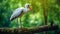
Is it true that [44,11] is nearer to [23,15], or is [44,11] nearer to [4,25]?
[23,15]

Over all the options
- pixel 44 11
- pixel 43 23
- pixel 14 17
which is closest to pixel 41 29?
pixel 43 23

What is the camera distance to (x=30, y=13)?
2020 millimetres

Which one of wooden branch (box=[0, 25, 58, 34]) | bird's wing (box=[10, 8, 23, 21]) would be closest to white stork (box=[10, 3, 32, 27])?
bird's wing (box=[10, 8, 23, 21])

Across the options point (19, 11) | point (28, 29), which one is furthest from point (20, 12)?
point (28, 29)

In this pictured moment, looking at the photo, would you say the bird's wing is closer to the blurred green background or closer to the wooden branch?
the blurred green background

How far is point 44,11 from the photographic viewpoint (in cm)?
204

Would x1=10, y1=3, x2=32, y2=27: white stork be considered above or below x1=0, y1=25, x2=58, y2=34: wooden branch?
above

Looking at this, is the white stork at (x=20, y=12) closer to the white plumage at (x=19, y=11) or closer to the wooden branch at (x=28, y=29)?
the white plumage at (x=19, y=11)

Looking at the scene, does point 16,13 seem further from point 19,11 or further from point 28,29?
point 28,29

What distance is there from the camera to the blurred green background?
2016 mm

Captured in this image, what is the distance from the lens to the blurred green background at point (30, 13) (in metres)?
Answer: 2.02

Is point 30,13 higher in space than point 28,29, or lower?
higher

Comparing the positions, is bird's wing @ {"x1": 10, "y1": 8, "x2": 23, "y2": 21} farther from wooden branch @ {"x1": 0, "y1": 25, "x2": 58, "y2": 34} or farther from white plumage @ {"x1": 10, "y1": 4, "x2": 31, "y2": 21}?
wooden branch @ {"x1": 0, "y1": 25, "x2": 58, "y2": 34}

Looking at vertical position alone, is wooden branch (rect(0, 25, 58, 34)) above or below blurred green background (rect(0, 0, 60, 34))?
below
